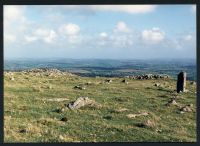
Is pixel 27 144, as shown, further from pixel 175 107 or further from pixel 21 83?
pixel 21 83

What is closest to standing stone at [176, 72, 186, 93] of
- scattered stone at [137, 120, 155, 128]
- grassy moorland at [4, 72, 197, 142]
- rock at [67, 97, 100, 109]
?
grassy moorland at [4, 72, 197, 142]

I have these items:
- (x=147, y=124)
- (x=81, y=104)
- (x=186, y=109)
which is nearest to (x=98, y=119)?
(x=147, y=124)

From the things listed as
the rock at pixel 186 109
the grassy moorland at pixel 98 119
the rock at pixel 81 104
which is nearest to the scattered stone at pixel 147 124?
the grassy moorland at pixel 98 119

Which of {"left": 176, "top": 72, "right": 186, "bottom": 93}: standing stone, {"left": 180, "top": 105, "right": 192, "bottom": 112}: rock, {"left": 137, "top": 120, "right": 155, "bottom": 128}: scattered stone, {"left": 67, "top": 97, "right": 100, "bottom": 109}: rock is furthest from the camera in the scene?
{"left": 176, "top": 72, "right": 186, "bottom": 93}: standing stone

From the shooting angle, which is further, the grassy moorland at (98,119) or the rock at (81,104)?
the rock at (81,104)

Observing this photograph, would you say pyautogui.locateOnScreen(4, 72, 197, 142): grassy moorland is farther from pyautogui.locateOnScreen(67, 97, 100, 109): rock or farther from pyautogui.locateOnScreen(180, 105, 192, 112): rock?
pyautogui.locateOnScreen(67, 97, 100, 109): rock

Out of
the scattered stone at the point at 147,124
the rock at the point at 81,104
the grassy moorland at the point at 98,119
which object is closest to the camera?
the grassy moorland at the point at 98,119

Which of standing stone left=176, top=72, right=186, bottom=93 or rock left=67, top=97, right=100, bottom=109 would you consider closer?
rock left=67, top=97, right=100, bottom=109

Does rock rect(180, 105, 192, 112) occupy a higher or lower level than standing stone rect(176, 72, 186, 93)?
lower

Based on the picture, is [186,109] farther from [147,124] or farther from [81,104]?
[81,104]

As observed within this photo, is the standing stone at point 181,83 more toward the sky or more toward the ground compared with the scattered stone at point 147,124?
more toward the sky

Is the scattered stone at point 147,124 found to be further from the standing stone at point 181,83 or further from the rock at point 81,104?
the standing stone at point 181,83

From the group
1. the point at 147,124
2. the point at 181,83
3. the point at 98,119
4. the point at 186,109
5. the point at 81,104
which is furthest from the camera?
the point at 181,83

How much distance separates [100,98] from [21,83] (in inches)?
448
